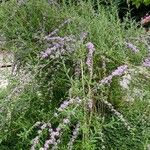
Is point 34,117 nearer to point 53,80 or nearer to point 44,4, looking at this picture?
point 53,80

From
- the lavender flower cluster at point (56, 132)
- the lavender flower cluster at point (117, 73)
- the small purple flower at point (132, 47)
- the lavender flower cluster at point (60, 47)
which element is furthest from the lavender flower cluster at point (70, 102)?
the small purple flower at point (132, 47)

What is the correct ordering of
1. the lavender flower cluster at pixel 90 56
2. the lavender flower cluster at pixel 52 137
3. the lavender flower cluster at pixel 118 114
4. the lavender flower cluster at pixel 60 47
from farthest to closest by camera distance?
1. the lavender flower cluster at pixel 60 47
2. the lavender flower cluster at pixel 90 56
3. the lavender flower cluster at pixel 118 114
4. the lavender flower cluster at pixel 52 137

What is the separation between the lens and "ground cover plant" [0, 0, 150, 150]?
232cm

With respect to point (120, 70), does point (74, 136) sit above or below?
below

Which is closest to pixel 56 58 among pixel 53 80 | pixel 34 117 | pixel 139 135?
pixel 53 80

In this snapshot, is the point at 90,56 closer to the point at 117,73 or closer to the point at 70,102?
the point at 117,73

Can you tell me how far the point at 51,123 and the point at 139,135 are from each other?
1.36ft

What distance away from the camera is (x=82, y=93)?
2.36 m

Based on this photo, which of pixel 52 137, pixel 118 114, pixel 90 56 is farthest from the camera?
pixel 90 56

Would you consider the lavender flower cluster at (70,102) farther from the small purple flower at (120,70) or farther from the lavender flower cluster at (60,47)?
the lavender flower cluster at (60,47)

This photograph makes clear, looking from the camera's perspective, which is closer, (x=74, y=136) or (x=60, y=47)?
(x=74, y=136)

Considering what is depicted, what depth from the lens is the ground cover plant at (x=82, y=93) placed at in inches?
91.2

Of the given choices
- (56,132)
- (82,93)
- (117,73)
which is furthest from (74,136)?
(117,73)

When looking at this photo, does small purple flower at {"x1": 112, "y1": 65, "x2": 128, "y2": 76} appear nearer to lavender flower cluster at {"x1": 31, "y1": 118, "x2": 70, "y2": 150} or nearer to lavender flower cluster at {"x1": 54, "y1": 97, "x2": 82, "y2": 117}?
lavender flower cluster at {"x1": 54, "y1": 97, "x2": 82, "y2": 117}
